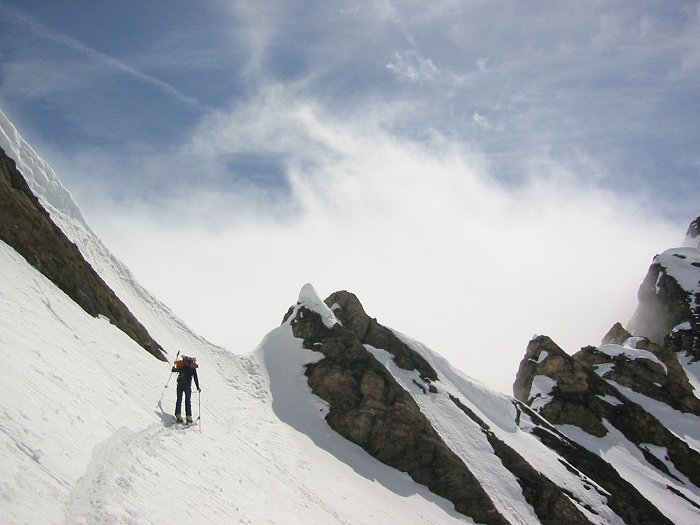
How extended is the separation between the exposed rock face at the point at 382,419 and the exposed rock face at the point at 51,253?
14223 millimetres

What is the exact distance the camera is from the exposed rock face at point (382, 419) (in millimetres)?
28625

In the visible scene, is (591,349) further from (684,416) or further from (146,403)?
(146,403)

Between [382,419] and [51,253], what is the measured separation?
2356cm

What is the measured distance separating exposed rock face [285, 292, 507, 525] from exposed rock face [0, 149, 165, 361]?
46.7 ft

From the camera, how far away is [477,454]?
32.6 metres

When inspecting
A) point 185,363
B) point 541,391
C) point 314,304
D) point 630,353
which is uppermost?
point 630,353

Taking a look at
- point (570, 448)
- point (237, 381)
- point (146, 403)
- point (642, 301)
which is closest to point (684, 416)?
point (570, 448)

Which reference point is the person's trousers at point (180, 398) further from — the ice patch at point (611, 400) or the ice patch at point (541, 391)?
the ice patch at point (611, 400)

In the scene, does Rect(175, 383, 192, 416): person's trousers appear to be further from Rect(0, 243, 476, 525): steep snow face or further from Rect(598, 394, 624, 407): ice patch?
Rect(598, 394, 624, 407): ice patch

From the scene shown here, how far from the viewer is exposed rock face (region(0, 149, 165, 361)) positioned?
64.3ft

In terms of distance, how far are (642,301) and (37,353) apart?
4253 inches

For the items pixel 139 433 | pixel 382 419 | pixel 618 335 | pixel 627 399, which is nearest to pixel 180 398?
pixel 139 433

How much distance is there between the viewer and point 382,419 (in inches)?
1230

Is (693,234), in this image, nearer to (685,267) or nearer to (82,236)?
(685,267)
